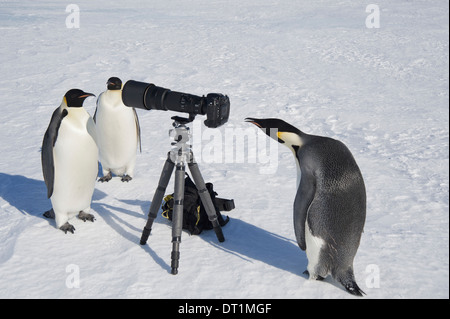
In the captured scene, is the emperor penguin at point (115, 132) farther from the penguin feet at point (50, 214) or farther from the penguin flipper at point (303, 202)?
the penguin flipper at point (303, 202)

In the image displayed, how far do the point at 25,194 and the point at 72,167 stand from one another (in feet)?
2.81

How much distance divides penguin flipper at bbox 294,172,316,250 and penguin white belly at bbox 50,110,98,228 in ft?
4.33

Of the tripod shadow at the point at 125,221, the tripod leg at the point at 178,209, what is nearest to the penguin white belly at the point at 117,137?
the tripod shadow at the point at 125,221

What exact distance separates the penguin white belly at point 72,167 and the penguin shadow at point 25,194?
317 mm

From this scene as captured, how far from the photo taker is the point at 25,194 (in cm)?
342

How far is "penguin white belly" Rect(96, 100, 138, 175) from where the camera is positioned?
3535mm

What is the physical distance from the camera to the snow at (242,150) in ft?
7.94

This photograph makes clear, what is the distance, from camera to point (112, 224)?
3.00 m

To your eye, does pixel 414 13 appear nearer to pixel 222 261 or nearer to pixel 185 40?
pixel 185 40

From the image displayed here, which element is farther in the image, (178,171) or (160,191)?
(160,191)

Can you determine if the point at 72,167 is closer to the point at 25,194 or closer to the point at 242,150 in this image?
the point at 25,194

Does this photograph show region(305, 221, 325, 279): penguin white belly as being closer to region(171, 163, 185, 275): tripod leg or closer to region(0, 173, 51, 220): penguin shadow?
region(171, 163, 185, 275): tripod leg

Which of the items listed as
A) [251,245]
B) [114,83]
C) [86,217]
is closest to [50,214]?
[86,217]

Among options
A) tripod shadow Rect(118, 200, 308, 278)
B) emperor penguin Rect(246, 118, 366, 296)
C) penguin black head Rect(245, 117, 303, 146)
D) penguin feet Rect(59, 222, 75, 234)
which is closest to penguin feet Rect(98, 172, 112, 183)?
tripod shadow Rect(118, 200, 308, 278)
